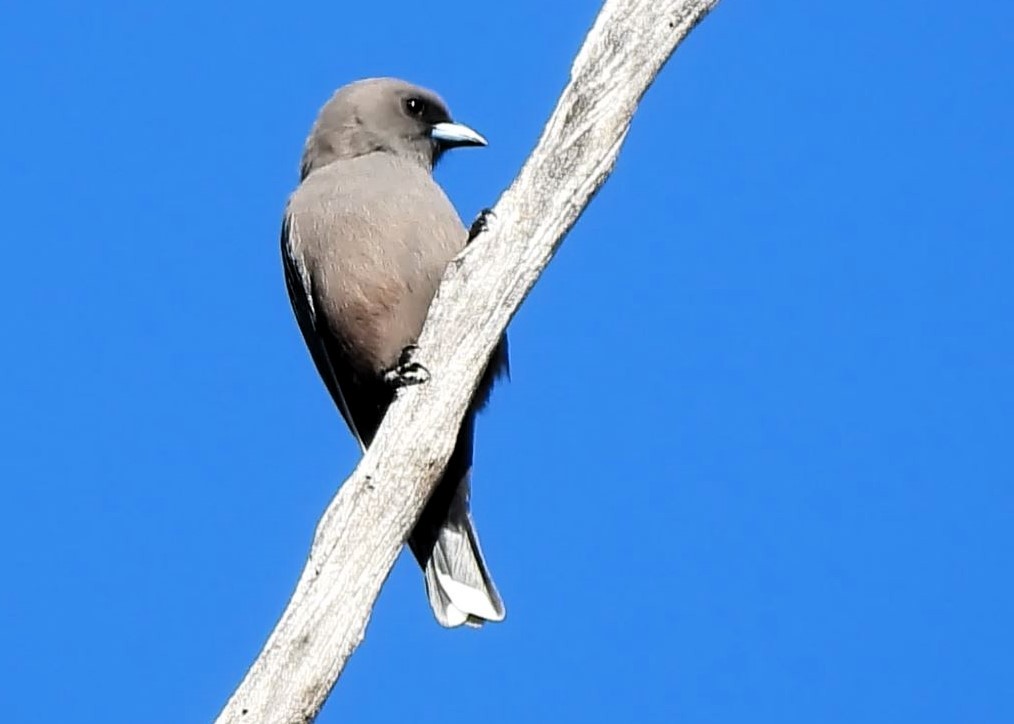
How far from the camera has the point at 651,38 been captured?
5543 millimetres

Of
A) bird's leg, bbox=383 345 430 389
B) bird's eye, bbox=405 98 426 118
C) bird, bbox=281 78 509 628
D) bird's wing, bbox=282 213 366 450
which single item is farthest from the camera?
bird's eye, bbox=405 98 426 118

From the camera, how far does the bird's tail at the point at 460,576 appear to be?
6539mm

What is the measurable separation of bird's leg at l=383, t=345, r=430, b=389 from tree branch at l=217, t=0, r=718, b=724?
0.02m

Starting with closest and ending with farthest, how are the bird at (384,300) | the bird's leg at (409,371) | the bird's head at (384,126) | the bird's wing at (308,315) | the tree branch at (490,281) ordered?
the tree branch at (490,281)
the bird's leg at (409,371)
the bird at (384,300)
the bird's wing at (308,315)
the bird's head at (384,126)

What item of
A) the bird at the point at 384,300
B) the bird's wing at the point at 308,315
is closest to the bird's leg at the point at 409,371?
the bird at the point at 384,300

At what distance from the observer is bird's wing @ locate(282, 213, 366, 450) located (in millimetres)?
6812

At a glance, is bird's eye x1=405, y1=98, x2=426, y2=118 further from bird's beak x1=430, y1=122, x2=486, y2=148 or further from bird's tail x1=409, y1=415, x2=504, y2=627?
bird's tail x1=409, y1=415, x2=504, y2=627

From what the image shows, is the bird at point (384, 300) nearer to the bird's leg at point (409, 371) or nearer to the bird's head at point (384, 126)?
the bird's head at point (384, 126)

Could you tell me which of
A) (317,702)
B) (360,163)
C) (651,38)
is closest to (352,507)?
(317,702)

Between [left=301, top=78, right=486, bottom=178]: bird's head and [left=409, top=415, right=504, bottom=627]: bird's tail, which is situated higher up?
[left=301, top=78, right=486, bottom=178]: bird's head

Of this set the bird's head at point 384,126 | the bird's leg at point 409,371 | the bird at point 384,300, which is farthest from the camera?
the bird's head at point 384,126

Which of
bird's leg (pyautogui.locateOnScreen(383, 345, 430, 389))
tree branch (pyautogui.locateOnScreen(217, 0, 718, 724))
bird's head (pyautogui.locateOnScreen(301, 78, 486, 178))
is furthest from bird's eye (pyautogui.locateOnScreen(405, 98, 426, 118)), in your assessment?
bird's leg (pyautogui.locateOnScreen(383, 345, 430, 389))

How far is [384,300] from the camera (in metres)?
6.56

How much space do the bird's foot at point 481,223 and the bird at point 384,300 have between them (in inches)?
25.9
